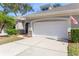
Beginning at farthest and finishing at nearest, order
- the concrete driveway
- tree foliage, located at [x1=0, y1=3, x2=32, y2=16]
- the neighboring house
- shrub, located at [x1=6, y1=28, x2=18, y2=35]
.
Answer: tree foliage, located at [x1=0, y1=3, x2=32, y2=16], shrub, located at [x1=6, y1=28, x2=18, y2=35], the neighboring house, the concrete driveway

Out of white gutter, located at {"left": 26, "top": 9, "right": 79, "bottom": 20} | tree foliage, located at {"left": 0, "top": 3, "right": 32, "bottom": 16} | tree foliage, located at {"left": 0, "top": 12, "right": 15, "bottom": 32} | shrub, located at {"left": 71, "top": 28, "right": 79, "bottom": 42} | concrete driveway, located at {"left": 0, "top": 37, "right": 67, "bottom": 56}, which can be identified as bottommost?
concrete driveway, located at {"left": 0, "top": 37, "right": 67, "bottom": 56}

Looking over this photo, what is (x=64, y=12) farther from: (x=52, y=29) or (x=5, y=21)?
(x=5, y=21)

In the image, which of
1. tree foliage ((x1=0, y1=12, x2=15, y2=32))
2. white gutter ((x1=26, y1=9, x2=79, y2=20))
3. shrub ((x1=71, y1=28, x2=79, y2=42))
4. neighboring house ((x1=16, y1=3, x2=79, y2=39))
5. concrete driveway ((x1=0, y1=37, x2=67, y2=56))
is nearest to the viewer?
concrete driveway ((x1=0, y1=37, x2=67, y2=56))

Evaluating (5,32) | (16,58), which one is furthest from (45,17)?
(16,58)

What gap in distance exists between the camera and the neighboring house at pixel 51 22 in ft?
50.6

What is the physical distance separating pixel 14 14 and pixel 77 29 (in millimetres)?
7470

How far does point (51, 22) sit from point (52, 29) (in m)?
0.66

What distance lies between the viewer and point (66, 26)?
1553 centimetres

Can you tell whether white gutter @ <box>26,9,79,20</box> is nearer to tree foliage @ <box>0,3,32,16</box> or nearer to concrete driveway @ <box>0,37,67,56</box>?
tree foliage @ <box>0,3,32,16</box>

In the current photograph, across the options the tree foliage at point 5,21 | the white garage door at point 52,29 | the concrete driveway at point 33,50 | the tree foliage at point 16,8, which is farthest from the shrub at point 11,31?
the concrete driveway at point 33,50

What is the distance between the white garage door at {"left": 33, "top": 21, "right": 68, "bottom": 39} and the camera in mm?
15719

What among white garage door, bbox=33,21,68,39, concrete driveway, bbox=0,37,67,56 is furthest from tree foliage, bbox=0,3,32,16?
concrete driveway, bbox=0,37,67,56

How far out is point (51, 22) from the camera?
1652 cm

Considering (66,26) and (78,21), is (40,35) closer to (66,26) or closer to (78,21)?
(66,26)
